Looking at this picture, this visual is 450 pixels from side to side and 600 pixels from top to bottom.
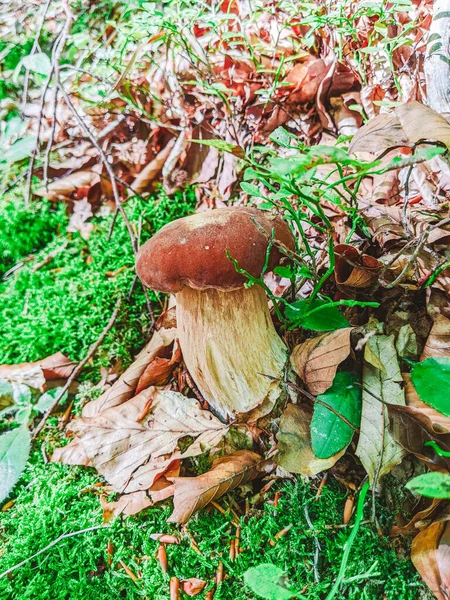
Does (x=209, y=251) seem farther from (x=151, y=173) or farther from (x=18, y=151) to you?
(x=18, y=151)

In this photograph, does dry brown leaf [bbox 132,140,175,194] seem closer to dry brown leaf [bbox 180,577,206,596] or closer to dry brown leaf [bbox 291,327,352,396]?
dry brown leaf [bbox 291,327,352,396]

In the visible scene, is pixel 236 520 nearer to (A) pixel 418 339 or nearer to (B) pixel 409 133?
(A) pixel 418 339

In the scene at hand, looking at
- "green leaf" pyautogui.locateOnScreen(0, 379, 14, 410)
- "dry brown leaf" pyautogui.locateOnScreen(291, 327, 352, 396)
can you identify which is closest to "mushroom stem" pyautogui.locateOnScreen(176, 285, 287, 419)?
"dry brown leaf" pyautogui.locateOnScreen(291, 327, 352, 396)

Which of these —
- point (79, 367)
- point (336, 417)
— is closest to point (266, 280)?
point (336, 417)

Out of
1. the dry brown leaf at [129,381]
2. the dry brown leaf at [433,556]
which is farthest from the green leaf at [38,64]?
the dry brown leaf at [433,556]

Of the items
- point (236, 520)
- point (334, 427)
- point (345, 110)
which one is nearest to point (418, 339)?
point (334, 427)
